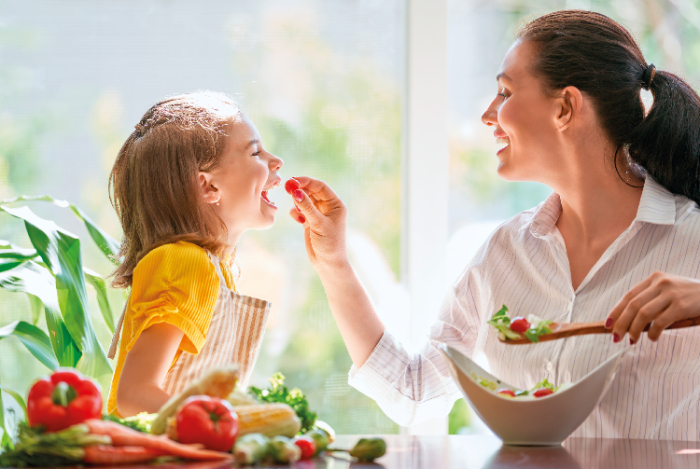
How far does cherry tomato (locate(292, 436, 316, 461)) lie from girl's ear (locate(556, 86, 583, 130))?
1.03 metres

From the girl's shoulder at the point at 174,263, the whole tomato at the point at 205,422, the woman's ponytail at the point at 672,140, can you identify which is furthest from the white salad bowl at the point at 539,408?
the woman's ponytail at the point at 672,140

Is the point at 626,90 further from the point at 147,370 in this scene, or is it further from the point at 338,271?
the point at 147,370

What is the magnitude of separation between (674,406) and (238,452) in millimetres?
972

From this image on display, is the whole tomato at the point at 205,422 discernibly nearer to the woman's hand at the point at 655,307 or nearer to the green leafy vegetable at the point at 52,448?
the green leafy vegetable at the point at 52,448

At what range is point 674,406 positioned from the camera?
4.29 ft

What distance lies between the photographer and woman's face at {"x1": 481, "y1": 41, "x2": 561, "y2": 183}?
1.54 m

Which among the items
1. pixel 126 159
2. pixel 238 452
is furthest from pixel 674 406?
pixel 126 159

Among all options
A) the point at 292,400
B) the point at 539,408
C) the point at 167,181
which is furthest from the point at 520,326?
the point at 167,181

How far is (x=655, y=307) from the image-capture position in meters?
0.98

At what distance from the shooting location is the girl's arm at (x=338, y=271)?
1.53 meters

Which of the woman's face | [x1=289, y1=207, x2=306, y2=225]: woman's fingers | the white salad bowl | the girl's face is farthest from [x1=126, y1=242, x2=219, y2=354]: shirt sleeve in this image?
the woman's face

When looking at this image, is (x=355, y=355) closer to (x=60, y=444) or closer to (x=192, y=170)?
(x=192, y=170)

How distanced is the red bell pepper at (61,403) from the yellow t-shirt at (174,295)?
34 centimetres

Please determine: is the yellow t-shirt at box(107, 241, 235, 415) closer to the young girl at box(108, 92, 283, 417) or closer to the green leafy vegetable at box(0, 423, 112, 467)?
the young girl at box(108, 92, 283, 417)
